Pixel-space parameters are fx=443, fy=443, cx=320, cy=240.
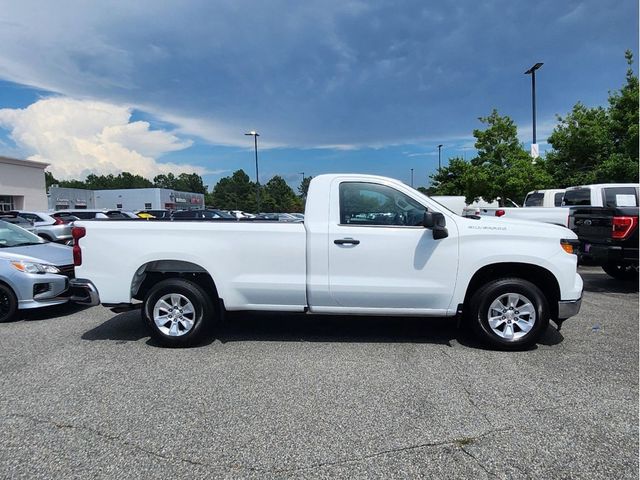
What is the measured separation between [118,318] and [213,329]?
1661 mm

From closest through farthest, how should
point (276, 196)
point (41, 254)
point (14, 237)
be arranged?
1. point (41, 254)
2. point (14, 237)
3. point (276, 196)

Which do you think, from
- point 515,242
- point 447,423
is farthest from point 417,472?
point 515,242

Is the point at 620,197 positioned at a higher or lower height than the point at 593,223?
higher

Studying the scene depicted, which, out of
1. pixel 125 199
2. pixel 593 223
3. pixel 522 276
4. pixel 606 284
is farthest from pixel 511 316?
pixel 125 199

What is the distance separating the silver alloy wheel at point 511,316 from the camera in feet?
15.8

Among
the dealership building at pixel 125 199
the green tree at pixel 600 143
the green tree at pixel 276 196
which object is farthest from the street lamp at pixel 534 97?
the green tree at pixel 276 196

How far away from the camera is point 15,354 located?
4.89 metres

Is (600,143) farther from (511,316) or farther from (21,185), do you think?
(21,185)

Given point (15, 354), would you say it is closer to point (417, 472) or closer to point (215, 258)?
point (215, 258)

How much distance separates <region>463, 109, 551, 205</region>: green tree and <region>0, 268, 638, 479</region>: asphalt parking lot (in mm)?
15432

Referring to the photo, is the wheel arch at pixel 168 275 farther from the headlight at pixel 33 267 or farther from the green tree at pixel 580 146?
the green tree at pixel 580 146

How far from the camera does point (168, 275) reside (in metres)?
5.29

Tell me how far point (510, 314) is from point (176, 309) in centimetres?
374

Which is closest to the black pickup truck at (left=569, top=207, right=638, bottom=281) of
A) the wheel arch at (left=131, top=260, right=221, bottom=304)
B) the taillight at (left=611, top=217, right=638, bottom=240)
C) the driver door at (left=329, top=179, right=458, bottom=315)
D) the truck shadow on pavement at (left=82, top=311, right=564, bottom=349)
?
the taillight at (left=611, top=217, right=638, bottom=240)
